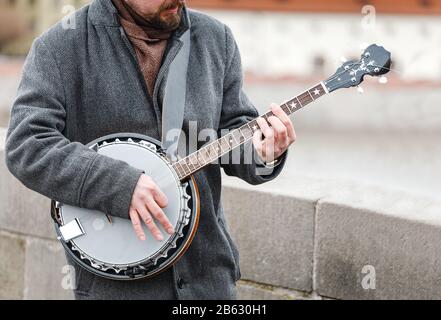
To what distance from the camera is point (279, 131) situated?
2.47 m

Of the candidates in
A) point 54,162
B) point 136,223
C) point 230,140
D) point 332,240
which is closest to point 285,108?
point 230,140

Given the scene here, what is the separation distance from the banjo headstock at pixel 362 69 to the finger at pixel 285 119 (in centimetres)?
21

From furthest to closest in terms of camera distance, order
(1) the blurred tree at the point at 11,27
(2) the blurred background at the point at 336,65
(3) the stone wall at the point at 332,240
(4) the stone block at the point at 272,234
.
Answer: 1. (1) the blurred tree at the point at 11,27
2. (2) the blurred background at the point at 336,65
3. (4) the stone block at the point at 272,234
4. (3) the stone wall at the point at 332,240

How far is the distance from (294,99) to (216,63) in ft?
0.96

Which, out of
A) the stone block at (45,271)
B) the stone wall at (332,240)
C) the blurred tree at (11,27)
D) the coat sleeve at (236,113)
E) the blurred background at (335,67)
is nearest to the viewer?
the coat sleeve at (236,113)

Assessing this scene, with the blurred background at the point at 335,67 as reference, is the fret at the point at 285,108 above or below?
above

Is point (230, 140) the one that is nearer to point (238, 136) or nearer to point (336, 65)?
point (238, 136)

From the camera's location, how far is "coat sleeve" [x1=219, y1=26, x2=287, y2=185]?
2.69 metres

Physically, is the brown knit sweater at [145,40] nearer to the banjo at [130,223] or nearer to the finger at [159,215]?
the banjo at [130,223]

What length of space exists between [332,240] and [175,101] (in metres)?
1.02

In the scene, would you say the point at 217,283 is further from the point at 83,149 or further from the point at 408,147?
the point at 408,147

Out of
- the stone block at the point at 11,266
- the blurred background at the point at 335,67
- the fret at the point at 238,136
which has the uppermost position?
the fret at the point at 238,136

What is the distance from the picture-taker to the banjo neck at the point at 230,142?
2580 millimetres

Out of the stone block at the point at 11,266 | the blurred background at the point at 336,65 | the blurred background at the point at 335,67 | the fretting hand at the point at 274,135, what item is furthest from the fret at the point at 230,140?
the blurred background at the point at 336,65
